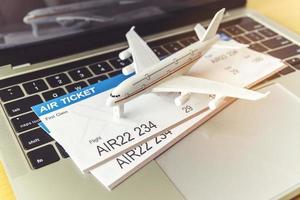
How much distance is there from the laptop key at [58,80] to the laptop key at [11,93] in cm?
4

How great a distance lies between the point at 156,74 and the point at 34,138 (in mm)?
151

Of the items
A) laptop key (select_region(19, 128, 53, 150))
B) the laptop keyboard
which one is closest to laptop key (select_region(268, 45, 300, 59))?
the laptop keyboard

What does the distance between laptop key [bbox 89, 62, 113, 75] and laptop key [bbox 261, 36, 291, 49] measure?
24 cm

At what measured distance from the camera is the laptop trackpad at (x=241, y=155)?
378 millimetres

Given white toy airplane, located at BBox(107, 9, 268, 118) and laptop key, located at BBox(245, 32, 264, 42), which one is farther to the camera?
laptop key, located at BBox(245, 32, 264, 42)

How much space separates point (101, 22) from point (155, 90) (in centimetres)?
20

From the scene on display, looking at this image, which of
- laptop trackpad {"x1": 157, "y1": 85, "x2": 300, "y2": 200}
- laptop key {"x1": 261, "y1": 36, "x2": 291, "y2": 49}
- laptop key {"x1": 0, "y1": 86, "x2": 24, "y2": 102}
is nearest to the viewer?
laptop trackpad {"x1": 157, "y1": 85, "x2": 300, "y2": 200}

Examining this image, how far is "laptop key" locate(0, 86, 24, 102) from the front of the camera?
19.1 inches

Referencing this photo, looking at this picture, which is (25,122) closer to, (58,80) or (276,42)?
(58,80)

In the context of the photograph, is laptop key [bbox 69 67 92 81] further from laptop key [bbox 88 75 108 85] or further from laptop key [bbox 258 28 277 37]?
laptop key [bbox 258 28 277 37]

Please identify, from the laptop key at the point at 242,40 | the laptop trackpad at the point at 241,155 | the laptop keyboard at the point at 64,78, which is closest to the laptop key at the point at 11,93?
the laptop keyboard at the point at 64,78

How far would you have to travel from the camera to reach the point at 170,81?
0.44 m

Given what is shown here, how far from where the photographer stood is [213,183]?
15.0 inches

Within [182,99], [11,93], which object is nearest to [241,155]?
[182,99]
